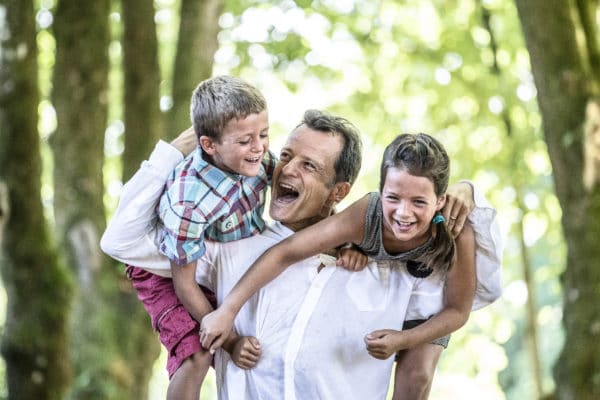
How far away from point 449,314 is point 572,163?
10.8 ft

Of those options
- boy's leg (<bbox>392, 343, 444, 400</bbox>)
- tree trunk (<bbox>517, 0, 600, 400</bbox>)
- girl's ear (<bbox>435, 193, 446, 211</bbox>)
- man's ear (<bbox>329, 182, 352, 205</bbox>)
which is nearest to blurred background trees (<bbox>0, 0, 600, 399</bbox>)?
tree trunk (<bbox>517, 0, 600, 400</bbox>)

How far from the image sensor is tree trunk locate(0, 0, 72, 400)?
6824 mm

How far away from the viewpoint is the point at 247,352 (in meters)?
3.22

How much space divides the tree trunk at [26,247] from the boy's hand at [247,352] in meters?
4.02

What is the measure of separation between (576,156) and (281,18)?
3452 millimetres

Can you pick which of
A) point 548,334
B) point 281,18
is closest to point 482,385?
point 548,334

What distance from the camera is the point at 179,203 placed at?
321cm

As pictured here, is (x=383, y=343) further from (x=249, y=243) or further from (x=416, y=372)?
(x=249, y=243)

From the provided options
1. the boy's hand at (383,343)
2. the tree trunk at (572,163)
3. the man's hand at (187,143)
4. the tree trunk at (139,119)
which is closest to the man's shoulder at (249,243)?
the man's hand at (187,143)

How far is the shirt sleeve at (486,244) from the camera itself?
3.19 metres

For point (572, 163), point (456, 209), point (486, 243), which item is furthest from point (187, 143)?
point (572, 163)

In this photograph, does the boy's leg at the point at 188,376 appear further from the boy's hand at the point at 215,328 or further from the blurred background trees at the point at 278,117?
the blurred background trees at the point at 278,117

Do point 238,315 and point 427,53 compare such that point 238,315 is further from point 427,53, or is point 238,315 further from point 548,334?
point 548,334

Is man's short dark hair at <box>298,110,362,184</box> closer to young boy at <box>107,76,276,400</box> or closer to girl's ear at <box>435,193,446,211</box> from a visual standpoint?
young boy at <box>107,76,276,400</box>
